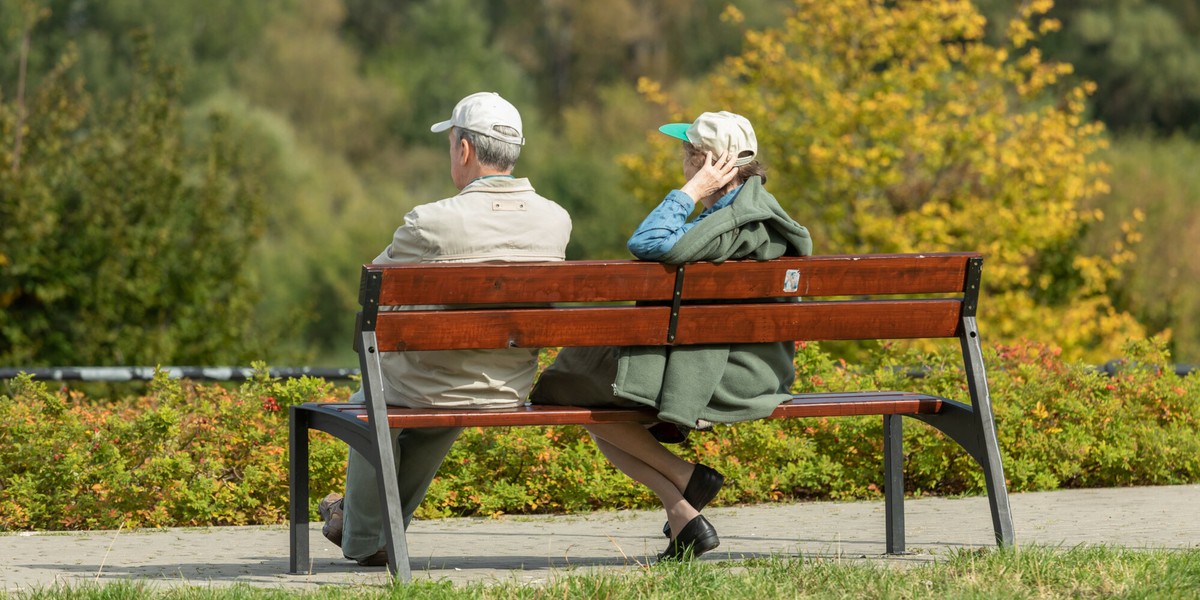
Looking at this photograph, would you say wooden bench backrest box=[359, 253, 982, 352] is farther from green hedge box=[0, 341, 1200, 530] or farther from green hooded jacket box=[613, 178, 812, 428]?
green hedge box=[0, 341, 1200, 530]

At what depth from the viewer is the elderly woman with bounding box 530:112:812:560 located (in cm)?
473

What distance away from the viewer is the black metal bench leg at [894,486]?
5289 mm

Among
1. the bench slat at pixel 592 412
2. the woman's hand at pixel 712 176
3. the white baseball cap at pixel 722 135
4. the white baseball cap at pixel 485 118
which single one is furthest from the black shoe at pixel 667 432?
the white baseball cap at pixel 485 118

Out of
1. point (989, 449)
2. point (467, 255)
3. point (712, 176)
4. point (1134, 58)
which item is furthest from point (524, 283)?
point (1134, 58)

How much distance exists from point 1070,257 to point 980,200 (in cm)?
318

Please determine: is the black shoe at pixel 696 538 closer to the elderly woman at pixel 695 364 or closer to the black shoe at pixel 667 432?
the elderly woman at pixel 695 364

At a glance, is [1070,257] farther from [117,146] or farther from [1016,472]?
[1016,472]

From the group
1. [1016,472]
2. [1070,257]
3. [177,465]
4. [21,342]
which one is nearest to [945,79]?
[1070,257]

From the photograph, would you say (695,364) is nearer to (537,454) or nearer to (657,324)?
(657,324)

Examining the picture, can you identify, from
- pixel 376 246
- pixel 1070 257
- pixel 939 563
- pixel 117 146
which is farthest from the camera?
pixel 376 246

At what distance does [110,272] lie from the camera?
13.3m

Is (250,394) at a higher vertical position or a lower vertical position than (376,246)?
higher

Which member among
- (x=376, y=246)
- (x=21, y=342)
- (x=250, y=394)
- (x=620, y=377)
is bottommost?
(x=376, y=246)

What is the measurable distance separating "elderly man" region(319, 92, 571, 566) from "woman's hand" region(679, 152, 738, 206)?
16.5 inches
